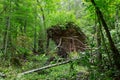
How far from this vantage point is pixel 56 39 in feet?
41.9

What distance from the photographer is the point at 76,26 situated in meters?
12.8

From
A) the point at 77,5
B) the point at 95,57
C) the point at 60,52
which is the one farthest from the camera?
the point at 77,5

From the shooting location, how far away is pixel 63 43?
40.0 feet

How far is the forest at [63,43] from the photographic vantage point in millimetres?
5848

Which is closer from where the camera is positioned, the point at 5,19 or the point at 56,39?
the point at 56,39

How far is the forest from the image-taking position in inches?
230

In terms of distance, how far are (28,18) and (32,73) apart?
772cm

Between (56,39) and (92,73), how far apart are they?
6.95 m

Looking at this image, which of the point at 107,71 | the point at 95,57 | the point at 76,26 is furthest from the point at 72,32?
the point at 107,71

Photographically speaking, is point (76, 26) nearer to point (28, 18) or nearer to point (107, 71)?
point (28, 18)

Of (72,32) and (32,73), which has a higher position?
(72,32)

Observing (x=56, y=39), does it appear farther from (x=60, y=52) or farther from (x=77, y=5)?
(x=77, y=5)

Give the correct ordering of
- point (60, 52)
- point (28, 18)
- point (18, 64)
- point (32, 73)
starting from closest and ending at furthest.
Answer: point (32, 73), point (18, 64), point (60, 52), point (28, 18)

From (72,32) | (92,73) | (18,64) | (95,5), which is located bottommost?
(18,64)
